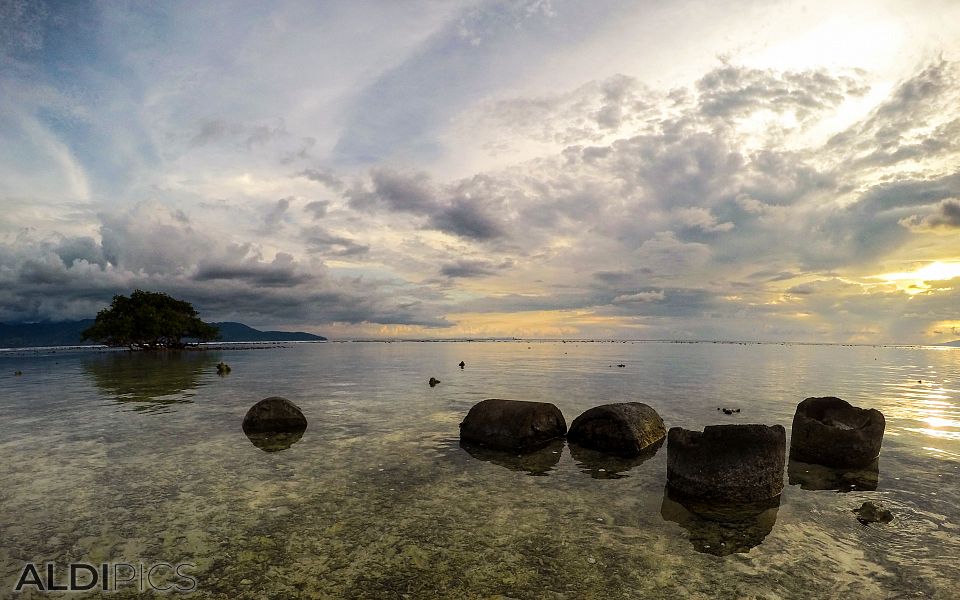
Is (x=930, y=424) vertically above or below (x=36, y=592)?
below

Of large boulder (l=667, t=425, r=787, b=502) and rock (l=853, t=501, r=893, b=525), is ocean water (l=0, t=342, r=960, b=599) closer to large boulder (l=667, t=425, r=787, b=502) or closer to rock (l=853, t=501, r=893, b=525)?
rock (l=853, t=501, r=893, b=525)

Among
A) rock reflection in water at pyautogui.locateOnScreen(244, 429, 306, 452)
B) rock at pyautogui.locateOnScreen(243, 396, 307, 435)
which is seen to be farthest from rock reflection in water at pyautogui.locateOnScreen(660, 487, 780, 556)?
rock at pyautogui.locateOnScreen(243, 396, 307, 435)

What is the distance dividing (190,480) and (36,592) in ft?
16.1

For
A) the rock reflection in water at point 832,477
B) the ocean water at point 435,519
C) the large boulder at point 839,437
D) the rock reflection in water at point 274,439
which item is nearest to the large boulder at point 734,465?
the ocean water at point 435,519

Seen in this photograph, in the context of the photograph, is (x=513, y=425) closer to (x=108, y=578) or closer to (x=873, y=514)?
(x=873, y=514)

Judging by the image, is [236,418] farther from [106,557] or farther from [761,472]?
[761,472]

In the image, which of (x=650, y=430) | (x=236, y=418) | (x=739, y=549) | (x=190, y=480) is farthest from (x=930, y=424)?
(x=236, y=418)

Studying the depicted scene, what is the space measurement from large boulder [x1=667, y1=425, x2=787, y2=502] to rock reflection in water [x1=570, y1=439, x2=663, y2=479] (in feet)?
6.44

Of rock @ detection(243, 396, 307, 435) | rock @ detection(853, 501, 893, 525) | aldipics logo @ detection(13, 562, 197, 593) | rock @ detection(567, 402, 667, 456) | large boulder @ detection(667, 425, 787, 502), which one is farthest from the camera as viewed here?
rock @ detection(243, 396, 307, 435)

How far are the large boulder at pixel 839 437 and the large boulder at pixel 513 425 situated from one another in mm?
7247

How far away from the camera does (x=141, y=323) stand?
93.4 m

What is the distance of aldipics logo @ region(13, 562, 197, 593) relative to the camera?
20.1 ft

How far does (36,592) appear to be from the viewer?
599 cm

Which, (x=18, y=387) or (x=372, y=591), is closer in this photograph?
(x=372, y=591)
